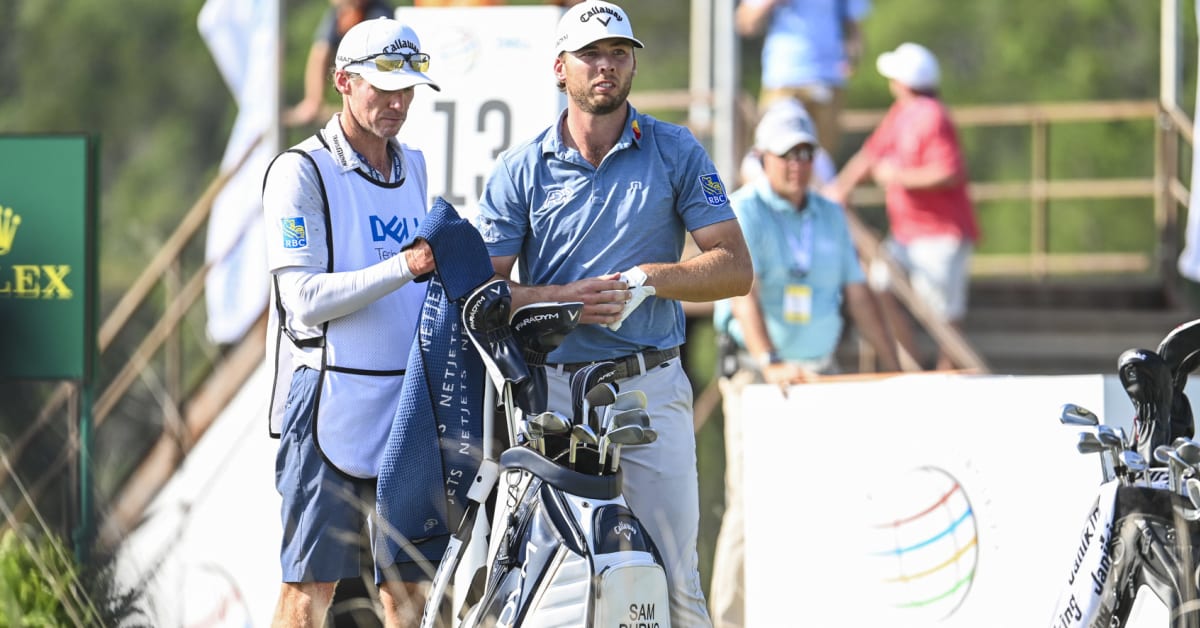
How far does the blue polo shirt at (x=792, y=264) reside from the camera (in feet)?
26.2

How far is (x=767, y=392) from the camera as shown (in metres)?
7.10

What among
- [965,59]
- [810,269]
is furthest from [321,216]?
[965,59]

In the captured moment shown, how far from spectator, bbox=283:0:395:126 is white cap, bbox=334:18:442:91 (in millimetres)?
4883

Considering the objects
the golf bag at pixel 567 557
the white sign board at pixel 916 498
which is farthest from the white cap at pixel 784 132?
the golf bag at pixel 567 557

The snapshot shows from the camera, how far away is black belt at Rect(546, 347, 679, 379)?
5289 millimetres

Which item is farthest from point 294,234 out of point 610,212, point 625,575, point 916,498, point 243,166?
point 243,166

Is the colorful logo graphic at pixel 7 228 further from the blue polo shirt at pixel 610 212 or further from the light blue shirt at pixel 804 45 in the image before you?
the light blue shirt at pixel 804 45

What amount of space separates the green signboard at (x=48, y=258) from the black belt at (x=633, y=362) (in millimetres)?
2145

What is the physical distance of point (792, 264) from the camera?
26.4 feet

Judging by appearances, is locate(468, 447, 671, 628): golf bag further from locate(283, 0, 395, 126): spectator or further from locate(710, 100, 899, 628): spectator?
locate(283, 0, 395, 126): spectator

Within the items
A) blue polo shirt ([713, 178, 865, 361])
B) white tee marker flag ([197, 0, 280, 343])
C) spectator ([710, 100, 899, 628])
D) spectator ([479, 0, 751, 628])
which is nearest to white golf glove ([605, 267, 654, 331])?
spectator ([479, 0, 751, 628])

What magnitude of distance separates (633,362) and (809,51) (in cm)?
585

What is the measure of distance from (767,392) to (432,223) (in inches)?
98.5

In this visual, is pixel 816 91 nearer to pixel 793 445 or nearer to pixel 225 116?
pixel 793 445
